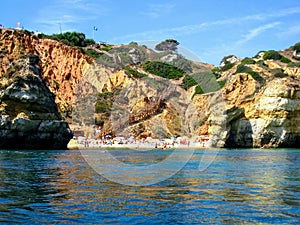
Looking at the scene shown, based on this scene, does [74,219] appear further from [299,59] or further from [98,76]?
[299,59]

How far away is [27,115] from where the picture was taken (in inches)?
1873

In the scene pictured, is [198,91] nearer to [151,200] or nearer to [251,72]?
[251,72]

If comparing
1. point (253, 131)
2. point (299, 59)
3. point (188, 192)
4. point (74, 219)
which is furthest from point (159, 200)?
point (299, 59)

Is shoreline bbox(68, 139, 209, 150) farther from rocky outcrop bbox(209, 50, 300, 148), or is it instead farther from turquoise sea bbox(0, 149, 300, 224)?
turquoise sea bbox(0, 149, 300, 224)

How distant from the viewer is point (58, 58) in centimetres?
8150

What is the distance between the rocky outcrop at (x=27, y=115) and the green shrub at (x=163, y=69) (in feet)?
148

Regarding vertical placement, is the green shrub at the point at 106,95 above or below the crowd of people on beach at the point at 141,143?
above

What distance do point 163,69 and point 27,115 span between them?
51.9 meters

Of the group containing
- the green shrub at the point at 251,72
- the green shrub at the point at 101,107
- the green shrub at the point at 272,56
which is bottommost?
the green shrub at the point at 101,107

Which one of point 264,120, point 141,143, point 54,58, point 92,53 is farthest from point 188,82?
point 264,120

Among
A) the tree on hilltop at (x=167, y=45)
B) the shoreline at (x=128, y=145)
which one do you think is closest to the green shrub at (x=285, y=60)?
the tree on hilltop at (x=167, y=45)

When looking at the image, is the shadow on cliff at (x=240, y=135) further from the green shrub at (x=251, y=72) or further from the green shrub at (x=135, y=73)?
the green shrub at (x=135, y=73)

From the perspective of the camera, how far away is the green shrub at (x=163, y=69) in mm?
93312

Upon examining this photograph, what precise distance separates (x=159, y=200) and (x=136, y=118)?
61.0 m
